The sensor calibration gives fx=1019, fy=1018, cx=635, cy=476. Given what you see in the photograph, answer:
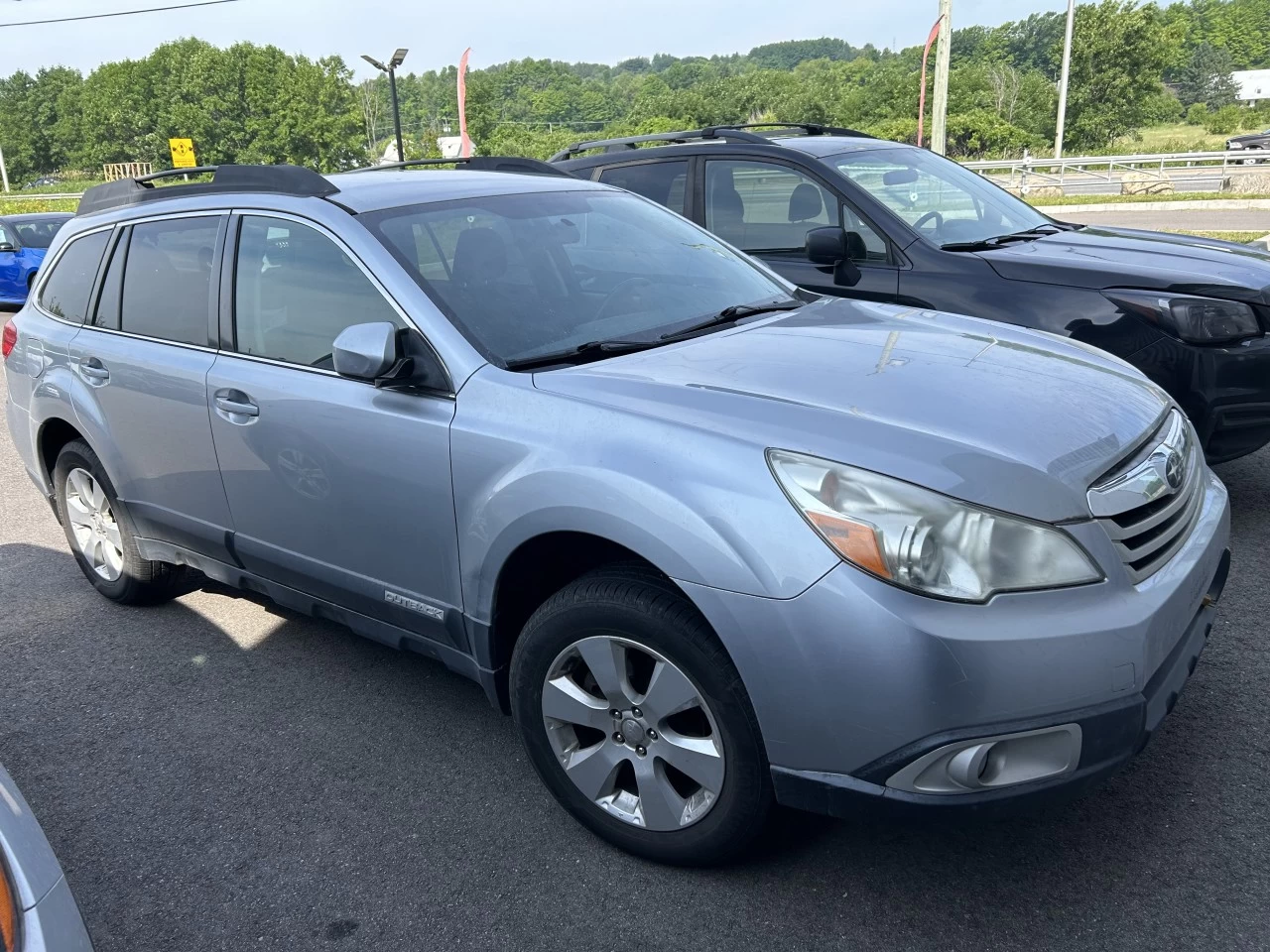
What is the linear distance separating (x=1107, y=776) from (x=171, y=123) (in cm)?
11643

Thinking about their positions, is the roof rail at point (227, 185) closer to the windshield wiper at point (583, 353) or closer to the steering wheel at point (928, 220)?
the windshield wiper at point (583, 353)

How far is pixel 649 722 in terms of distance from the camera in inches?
98.7

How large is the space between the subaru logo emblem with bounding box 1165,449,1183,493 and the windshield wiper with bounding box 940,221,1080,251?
2688 mm

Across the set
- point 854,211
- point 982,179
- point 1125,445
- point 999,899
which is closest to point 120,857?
point 999,899

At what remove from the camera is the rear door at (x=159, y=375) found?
11.8ft

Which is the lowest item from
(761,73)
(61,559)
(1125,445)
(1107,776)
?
(61,559)

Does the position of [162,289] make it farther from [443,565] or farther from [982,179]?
[982,179]

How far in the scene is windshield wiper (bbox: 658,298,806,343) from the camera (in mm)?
3132

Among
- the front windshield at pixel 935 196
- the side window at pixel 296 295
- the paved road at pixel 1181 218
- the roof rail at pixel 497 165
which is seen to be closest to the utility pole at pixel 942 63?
the paved road at pixel 1181 218

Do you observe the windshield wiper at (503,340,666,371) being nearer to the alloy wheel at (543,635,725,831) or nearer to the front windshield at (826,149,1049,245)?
the alloy wheel at (543,635,725,831)

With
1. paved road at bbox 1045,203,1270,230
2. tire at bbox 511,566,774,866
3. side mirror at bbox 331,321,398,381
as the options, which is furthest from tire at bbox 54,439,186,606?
paved road at bbox 1045,203,1270,230

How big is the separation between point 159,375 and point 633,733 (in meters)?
2.30

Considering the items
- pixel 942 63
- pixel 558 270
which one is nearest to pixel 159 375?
pixel 558 270

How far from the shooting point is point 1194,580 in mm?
2439
